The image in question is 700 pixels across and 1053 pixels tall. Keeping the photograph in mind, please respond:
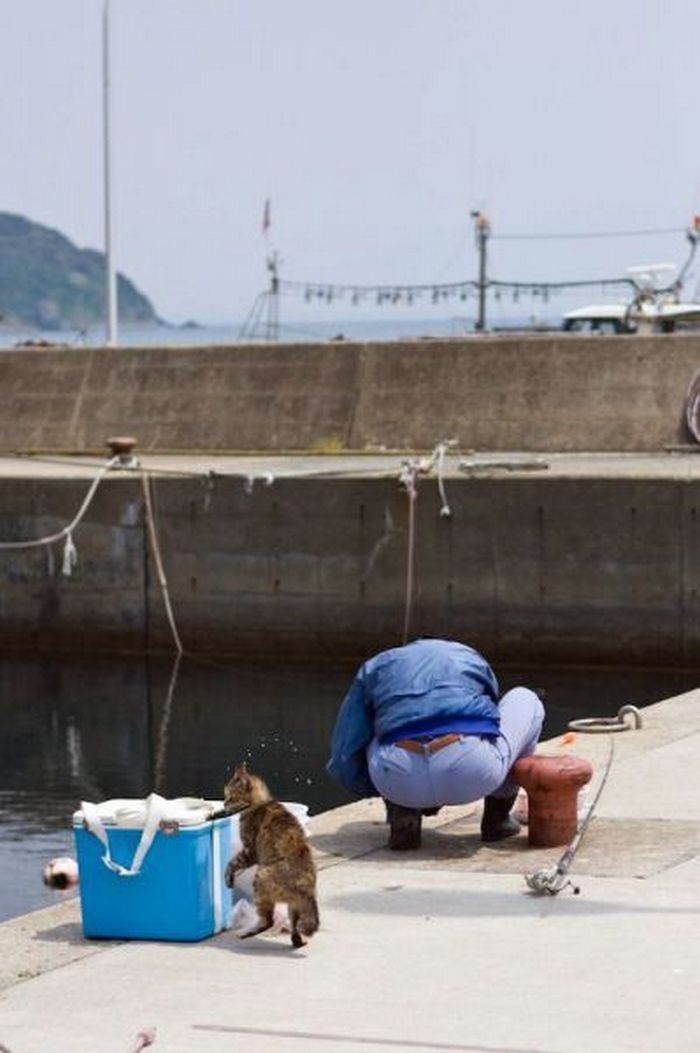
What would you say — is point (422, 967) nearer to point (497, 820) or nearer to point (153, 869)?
point (153, 869)

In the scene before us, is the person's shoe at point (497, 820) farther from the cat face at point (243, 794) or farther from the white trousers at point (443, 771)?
the cat face at point (243, 794)

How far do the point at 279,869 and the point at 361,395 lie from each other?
779 inches

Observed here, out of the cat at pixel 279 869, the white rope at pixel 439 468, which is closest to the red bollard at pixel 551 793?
the cat at pixel 279 869

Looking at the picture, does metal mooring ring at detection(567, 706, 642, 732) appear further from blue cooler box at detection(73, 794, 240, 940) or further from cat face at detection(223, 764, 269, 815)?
blue cooler box at detection(73, 794, 240, 940)

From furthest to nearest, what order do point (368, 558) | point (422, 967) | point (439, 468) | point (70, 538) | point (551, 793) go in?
1. point (70, 538)
2. point (368, 558)
3. point (439, 468)
4. point (551, 793)
5. point (422, 967)

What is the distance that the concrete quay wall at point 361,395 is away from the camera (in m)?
27.1

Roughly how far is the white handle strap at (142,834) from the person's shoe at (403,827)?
1766 millimetres

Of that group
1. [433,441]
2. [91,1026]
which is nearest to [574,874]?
[91,1026]

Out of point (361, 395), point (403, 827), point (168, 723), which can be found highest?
point (361, 395)

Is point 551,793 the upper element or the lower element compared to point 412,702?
lower

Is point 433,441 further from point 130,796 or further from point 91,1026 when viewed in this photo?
point 91,1026

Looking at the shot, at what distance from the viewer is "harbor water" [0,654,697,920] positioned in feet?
62.4

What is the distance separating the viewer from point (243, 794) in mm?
9266

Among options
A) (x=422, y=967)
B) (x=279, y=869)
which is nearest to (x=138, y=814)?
(x=279, y=869)
